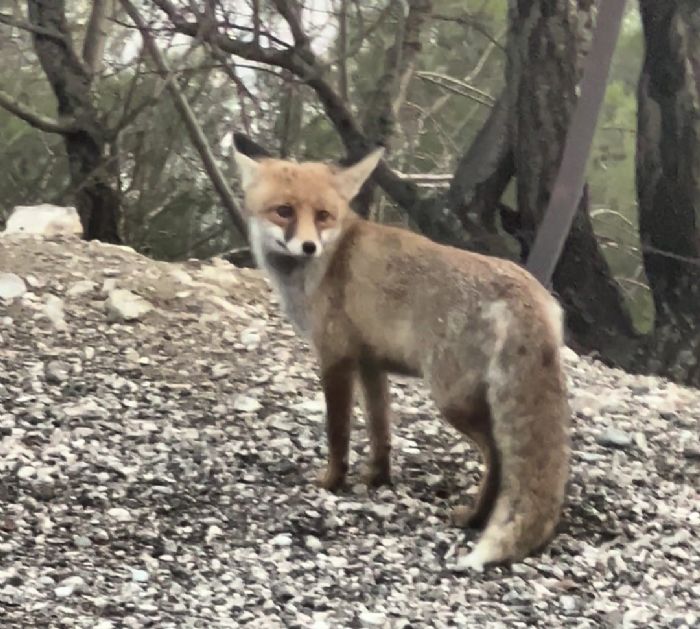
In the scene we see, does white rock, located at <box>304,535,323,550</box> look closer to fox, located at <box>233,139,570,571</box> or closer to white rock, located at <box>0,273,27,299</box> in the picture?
fox, located at <box>233,139,570,571</box>

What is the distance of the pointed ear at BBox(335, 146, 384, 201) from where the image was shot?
7.70 ft

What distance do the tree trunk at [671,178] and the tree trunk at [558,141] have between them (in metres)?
0.17

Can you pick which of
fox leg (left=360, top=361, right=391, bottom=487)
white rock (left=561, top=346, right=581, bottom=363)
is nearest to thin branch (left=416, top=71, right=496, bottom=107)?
white rock (left=561, top=346, right=581, bottom=363)

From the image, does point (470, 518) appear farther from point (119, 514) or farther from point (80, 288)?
point (80, 288)

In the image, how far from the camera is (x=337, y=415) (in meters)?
2.30

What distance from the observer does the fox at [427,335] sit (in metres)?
2.01

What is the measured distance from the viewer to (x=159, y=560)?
2014 mm

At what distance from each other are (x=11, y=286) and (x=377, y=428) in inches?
56.6

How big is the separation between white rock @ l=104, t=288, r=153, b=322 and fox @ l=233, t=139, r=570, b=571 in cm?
93

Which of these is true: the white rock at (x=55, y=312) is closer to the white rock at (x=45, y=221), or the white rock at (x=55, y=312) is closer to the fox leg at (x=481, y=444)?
the white rock at (x=45, y=221)

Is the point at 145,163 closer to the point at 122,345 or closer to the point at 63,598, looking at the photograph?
the point at 122,345

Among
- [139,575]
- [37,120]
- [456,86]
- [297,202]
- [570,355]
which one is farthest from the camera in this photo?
[456,86]

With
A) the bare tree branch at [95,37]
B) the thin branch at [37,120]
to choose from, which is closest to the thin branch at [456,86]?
the bare tree branch at [95,37]

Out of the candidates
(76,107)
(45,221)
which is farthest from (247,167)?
(76,107)
